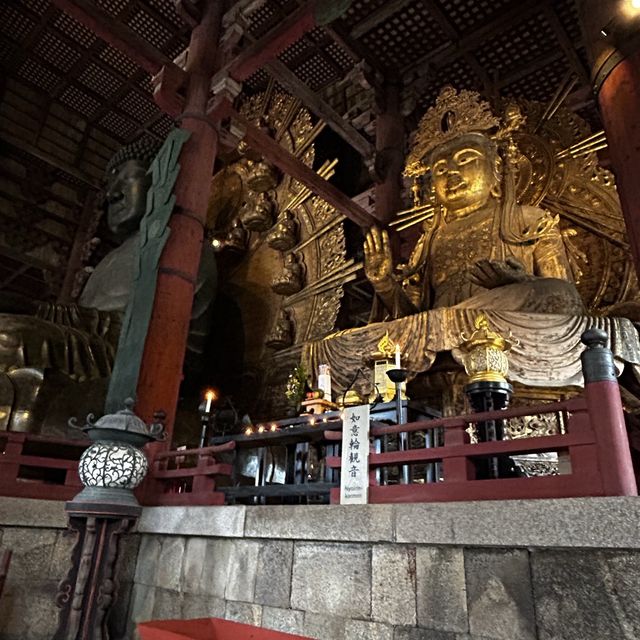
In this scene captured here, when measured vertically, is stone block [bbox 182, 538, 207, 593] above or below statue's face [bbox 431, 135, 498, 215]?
below

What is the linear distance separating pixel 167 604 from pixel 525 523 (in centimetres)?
Answer: 195

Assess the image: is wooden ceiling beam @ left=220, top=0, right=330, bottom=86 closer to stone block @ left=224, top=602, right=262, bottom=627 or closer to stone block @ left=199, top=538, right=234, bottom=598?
stone block @ left=199, top=538, right=234, bottom=598

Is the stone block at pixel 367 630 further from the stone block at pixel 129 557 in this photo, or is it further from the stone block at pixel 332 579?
the stone block at pixel 129 557

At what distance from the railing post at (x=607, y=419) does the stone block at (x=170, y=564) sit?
2.12 meters

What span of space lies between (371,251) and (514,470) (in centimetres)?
304

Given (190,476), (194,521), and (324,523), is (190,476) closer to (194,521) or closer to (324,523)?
(194,521)

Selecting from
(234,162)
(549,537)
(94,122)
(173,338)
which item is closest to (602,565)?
(549,537)

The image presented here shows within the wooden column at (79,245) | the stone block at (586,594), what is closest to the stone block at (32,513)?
the stone block at (586,594)

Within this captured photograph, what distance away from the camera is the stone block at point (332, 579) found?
2.07 meters

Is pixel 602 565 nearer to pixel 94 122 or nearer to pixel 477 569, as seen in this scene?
pixel 477 569

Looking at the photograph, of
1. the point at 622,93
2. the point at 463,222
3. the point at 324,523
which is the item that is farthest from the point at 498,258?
the point at 324,523

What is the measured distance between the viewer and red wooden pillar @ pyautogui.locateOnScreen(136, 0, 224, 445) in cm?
371

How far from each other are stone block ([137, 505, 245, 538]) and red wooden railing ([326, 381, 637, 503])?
2.43 ft

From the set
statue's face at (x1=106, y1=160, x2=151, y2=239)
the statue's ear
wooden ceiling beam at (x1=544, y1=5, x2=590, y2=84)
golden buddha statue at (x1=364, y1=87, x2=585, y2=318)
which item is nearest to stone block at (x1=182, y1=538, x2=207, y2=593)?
golden buddha statue at (x1=364, y1=87, x2=585, y2=318)
